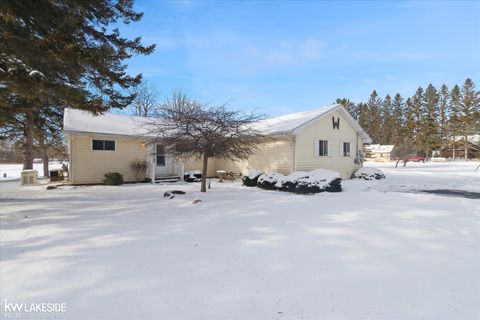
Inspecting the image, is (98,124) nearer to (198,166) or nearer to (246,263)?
(198,166)

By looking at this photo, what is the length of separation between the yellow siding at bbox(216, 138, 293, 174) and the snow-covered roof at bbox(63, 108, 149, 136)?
6941 millimetres

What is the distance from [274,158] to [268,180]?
2.70 meters

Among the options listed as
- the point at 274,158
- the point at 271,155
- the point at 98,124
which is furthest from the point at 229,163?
the point at 98,124

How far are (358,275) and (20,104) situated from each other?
11156 mm

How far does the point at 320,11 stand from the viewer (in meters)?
11.6

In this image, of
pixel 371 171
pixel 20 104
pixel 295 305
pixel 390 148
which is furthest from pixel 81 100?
pixel 390 148

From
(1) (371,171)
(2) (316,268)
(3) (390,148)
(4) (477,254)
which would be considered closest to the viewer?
(2) (316,268)

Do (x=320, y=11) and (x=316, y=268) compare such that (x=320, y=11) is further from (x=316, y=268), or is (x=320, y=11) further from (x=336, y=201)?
(x=316, y=268)

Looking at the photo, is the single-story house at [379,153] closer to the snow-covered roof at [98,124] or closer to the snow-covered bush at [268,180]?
the snow-covered bush at [268,180]

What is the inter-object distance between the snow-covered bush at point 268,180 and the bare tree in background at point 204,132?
2691mm

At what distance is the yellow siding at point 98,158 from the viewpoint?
14453mm

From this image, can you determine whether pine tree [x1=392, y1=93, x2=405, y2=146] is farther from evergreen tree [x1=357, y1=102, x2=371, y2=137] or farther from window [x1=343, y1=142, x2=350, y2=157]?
window [x1=343, y1=142, x2=350, y2=157]

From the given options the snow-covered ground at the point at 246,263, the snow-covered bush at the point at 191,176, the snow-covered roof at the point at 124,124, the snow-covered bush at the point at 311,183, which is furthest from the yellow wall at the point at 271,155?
the snow-covered ground at the point at 246,263

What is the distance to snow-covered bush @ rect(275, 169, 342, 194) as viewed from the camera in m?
12.2
